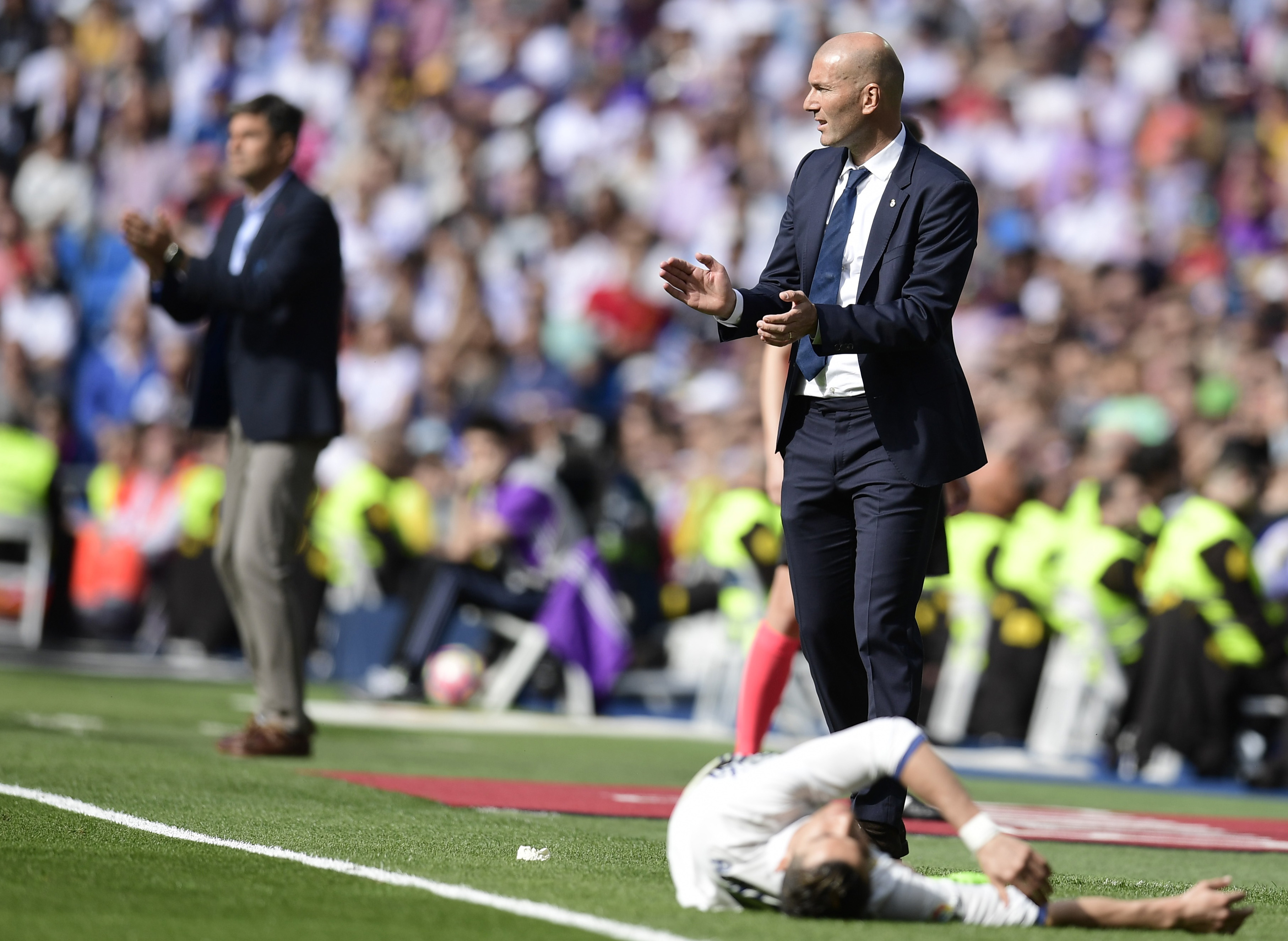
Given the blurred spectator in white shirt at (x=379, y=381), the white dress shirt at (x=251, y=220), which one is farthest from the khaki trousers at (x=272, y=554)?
the blurred spectator in white shirt at (x=379, y=381)

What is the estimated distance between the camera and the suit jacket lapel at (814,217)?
222 inches

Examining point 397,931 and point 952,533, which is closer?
point 397,931

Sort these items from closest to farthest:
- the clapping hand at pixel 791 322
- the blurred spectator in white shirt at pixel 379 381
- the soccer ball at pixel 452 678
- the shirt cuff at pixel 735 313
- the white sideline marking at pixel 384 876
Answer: the white sideline marking at pixel 384 876 < the clapping hand at pixel 791 322 < the shirt cuff at pixel 735 313 < the soccer ball at pixel 452 678 < the blurred spectator in white shirt at pixel 379 381

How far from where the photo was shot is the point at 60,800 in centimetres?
600

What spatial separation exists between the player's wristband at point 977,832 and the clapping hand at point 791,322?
1362mm

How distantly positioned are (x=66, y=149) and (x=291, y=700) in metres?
14.6

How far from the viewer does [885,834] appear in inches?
211

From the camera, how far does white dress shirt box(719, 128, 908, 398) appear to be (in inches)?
216

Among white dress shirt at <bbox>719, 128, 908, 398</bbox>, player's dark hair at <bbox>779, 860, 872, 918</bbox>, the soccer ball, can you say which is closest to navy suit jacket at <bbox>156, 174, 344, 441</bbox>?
white dress shirt at <bbox>719, 128, 908, 398</bbox>

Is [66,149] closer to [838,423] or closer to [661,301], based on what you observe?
[661,301]

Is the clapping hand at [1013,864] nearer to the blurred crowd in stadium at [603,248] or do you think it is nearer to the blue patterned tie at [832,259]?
the blue patterned tie at [832,259]

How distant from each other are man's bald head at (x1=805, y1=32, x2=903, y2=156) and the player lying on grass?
74.1 inches

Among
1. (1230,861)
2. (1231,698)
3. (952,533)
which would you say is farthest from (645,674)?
(1230,861)

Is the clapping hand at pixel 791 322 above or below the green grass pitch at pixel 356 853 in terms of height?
above
